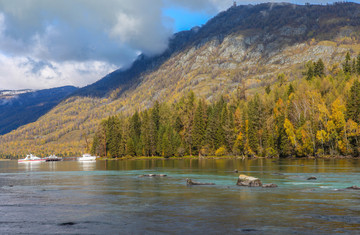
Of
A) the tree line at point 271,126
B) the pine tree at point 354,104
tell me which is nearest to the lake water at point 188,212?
the pine tree at point 354,104

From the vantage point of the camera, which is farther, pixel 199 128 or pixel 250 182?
pixel 199 128

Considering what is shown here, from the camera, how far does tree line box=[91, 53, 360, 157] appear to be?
132750 mm

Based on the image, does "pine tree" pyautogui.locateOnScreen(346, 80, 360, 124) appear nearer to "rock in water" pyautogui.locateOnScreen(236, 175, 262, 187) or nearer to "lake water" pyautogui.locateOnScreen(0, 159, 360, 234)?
"rock in water" pyautogui.locateOnScreen(236, 175, 262, 187)

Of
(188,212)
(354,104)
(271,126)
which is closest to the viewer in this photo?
(188,212)

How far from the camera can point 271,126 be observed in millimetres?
162000

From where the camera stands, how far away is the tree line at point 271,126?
132750 millimetres

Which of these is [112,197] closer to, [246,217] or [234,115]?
[246,217]

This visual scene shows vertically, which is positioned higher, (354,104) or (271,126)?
(354,104)

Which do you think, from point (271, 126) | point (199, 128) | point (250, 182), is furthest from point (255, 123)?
point (250, 182)

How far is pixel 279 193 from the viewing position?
37.4 m

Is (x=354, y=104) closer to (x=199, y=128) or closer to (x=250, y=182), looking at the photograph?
(x=199, y=128)

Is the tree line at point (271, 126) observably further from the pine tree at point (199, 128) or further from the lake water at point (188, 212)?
the lake water at point (188, 212)

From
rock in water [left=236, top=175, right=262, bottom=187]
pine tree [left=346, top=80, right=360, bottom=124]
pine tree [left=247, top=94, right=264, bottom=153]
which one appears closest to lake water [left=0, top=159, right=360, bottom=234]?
rock in water [left=236, top=175, right=262, bottom=187]

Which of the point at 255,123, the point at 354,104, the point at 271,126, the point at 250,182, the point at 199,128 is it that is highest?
the point at 354,104
